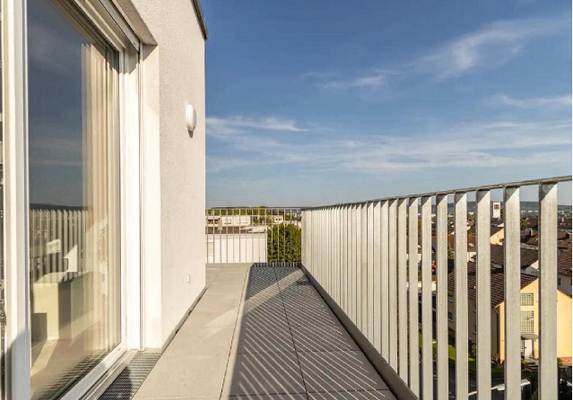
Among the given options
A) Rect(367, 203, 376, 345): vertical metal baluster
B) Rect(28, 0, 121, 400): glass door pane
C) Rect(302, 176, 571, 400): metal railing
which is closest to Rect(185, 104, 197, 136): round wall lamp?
Rect(28, 0, 121, 400): glass door pane

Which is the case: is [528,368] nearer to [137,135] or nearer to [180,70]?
[137,135]

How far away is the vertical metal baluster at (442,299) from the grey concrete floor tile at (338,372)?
26.6 inches

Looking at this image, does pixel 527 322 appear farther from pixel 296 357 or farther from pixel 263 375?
pixel 296 357

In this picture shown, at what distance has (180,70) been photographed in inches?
126

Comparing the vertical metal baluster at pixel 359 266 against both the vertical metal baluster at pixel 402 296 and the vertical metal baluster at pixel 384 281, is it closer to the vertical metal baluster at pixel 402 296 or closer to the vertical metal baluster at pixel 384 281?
the vertical metal baluster at pixel 384 281

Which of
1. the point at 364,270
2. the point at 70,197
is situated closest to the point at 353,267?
the point at 364,270

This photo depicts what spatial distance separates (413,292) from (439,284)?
257 mm

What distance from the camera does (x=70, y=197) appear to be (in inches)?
68.8

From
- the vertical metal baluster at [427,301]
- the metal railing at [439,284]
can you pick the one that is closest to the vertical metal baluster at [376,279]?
the metal railing at [439,284]

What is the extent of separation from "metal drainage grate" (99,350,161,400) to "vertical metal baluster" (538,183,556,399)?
1.94m

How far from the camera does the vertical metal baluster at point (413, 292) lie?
1.65 m

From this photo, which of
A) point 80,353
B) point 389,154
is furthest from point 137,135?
point 389,154

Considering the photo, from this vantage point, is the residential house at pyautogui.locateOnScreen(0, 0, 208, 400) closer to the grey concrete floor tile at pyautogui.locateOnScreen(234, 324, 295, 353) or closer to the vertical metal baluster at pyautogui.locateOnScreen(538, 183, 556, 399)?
the grey concrete floor tile at pyautogui.locateOnScreen(234, 324, 295, 353)

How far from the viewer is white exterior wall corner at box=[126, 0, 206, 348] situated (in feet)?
8.11
